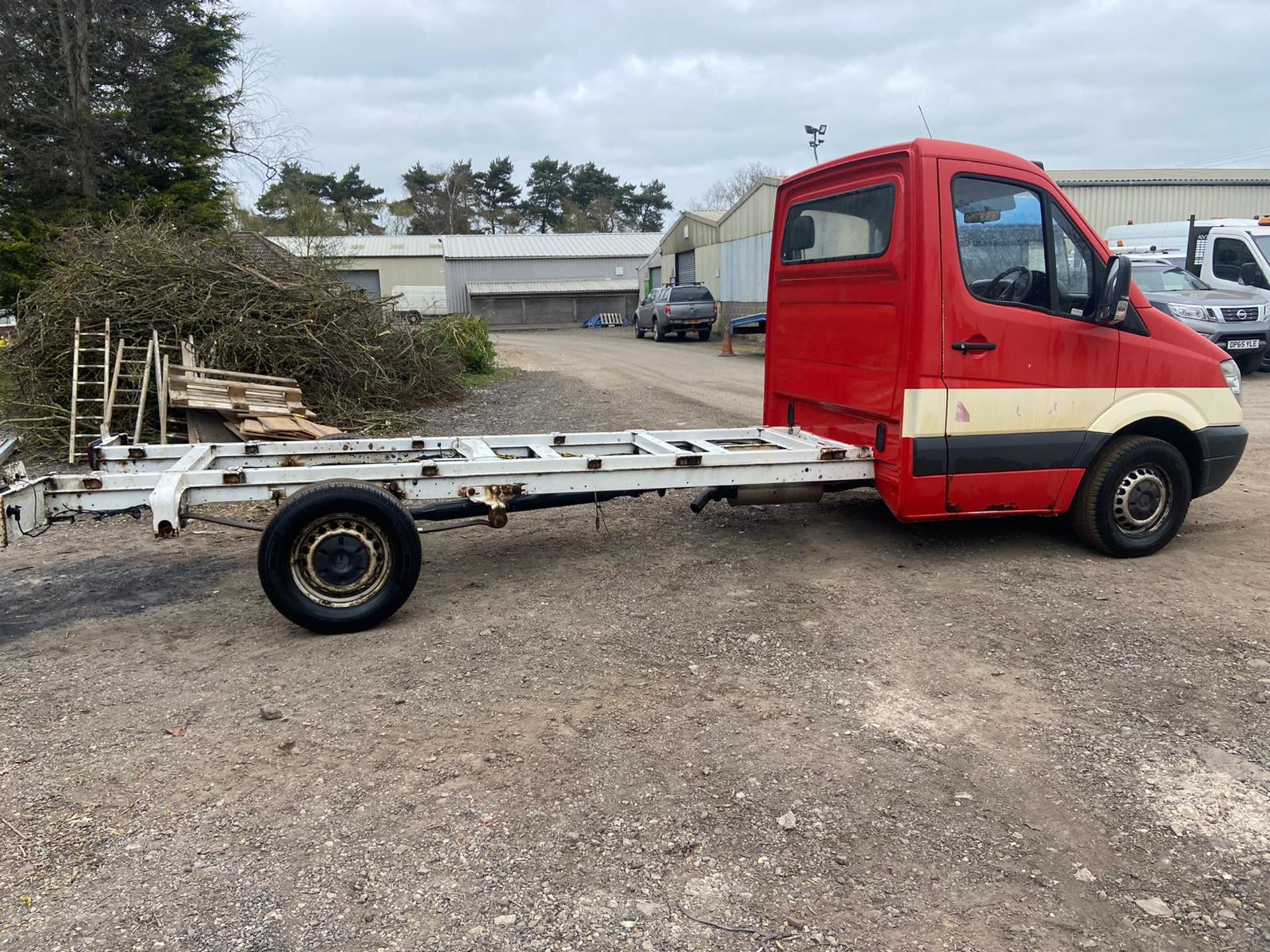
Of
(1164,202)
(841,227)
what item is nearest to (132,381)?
(841,227)

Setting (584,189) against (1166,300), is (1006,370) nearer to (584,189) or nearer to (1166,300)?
(1166,300)

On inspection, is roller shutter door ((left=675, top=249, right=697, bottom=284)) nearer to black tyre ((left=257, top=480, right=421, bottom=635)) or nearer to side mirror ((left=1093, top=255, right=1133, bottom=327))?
side mirror ((left=1093, top=255, right=1133, bottom=327))

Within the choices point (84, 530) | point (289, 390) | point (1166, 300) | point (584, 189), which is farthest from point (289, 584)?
point (584, 189)

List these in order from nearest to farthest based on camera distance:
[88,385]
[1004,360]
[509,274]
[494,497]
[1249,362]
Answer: [494,497] → [1004,360] → [88,385] → [1249,362] → [509,274]

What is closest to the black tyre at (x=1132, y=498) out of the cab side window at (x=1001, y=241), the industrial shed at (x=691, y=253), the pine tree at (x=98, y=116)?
the cab side window at (x=1001, y=241)

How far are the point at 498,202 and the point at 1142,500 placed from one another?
74111mm

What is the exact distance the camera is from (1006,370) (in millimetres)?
5508

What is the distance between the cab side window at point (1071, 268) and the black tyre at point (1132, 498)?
0.93 metres

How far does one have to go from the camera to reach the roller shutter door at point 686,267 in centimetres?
3681

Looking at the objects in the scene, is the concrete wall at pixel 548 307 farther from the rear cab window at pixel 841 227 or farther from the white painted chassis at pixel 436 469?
the white painted chassis at pixel 436 469

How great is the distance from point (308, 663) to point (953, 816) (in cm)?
297

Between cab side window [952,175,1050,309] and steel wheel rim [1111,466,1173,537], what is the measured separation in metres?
1.27

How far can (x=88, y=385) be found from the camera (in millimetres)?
10914

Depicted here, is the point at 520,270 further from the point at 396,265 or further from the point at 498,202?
the point at 498,202
